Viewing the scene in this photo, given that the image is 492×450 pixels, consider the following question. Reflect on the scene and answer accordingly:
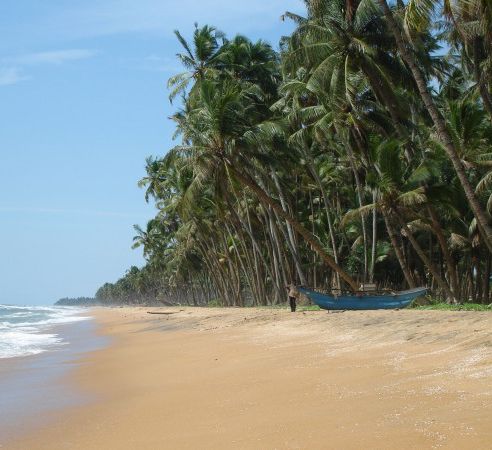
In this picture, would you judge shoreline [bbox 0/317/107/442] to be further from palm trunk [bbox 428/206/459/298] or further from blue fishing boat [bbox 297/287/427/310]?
palm trunk [bbox 428/206/459/298]

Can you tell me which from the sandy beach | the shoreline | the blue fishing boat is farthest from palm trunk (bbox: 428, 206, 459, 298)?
the shoreline

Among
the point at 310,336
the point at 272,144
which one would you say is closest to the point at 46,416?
the point at 310,336

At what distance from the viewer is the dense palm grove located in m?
18.5

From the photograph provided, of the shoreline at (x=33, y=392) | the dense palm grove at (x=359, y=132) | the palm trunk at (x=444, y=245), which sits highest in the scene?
the dense palm grove at (x=359, y=132)

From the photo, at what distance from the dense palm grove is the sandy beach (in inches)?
228

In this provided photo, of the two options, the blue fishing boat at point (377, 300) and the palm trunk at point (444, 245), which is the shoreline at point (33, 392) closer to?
the blue fishing boat at point (377, 300)

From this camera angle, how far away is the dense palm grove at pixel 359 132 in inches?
728

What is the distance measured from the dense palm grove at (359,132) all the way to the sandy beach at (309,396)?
5790 millimetres

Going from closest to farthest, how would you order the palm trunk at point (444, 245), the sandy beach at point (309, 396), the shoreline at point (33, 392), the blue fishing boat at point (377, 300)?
1. the sandy beach at point (309, 396)
2. the shoreline at point (33, 392)
3. the blue fishing boat at point (377, 300)
4. the palm trunk at point (444, 245)

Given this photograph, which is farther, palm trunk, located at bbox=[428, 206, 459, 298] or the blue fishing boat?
palm trunk, located at bbox=[428, 206, 459, 298]

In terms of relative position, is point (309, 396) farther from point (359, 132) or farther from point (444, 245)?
point (359, 132)

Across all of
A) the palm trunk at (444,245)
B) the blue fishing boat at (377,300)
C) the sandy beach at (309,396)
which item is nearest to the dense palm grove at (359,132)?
the palm trunk at (444,245)

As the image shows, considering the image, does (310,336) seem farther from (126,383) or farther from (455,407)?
(455,407)

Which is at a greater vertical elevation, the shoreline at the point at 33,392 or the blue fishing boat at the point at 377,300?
the blue fishing boat at the point at 377,300
